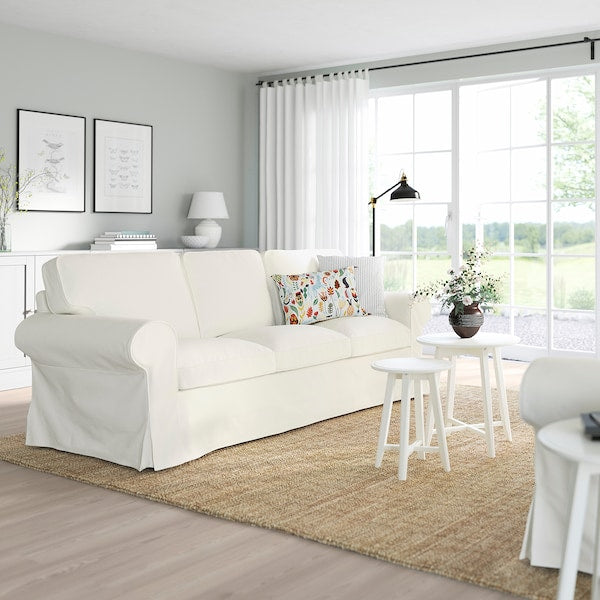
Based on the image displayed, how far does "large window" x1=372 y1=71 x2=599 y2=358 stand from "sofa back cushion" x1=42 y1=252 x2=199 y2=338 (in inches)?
108

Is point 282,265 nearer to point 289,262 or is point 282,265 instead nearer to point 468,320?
point 289,262

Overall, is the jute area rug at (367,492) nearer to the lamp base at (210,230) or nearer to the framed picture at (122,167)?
the framed picture at (122,167)

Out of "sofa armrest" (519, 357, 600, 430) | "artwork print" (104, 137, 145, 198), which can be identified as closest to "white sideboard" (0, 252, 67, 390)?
"artwork print" (104, 137, 145, 198)

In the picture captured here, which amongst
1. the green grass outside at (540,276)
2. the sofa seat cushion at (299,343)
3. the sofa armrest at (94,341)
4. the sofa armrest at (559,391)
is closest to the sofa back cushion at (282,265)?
the sofa seat cushion at (299,343)

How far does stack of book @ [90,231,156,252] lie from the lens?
6.36 meters

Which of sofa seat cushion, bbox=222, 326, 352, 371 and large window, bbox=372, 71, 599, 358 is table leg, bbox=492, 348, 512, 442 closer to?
sofa seat cushion, bbox=222, 326, 352, 371

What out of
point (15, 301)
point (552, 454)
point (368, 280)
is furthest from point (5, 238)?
point (552, 454)

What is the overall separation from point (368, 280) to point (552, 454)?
292 cm

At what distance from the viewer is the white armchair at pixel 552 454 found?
→ 8.02 ft

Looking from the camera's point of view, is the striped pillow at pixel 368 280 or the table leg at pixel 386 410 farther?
the striped pillow at pixel 368 280

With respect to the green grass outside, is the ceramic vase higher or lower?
lower

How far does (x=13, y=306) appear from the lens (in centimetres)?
559

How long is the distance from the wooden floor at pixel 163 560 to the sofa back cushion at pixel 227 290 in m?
1.47

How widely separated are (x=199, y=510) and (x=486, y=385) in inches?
57.8
